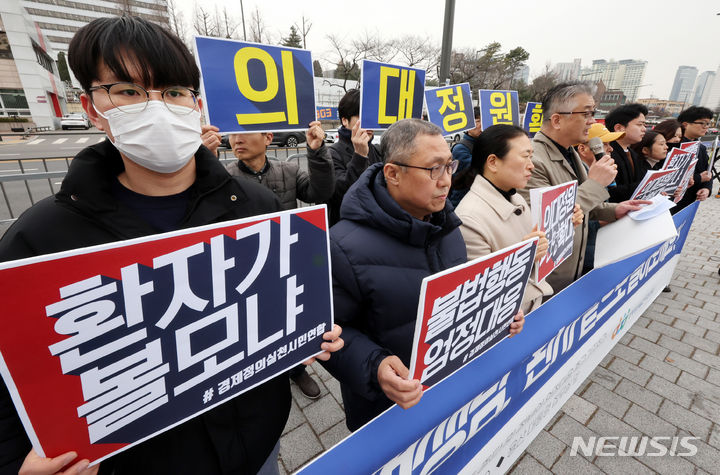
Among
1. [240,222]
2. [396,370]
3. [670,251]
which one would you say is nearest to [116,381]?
[240,222]

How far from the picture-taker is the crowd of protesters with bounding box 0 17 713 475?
3.11 ft

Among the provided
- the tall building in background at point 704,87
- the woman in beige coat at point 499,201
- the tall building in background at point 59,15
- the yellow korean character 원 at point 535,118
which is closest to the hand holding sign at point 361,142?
the woman in beige coat at point 499,201

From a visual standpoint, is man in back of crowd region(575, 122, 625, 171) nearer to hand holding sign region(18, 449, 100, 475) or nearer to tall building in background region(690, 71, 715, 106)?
hand holding sign region(18, 449, 100, 475)

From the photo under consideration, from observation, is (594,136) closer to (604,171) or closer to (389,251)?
(604,171)

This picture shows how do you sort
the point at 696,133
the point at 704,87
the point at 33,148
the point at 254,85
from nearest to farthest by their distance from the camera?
the point at 254,85 → the point at 696,133 → the point at 33,148 → the point at 704,87

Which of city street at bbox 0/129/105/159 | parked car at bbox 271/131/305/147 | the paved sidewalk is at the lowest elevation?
city street at bbox 0/129/105/159

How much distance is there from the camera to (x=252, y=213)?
1195 millimetres

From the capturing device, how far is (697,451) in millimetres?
2332

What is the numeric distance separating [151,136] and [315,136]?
4.48 feet

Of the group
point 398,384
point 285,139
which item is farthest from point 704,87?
point 398,384

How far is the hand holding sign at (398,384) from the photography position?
113 cm

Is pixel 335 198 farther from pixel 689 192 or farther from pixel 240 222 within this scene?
pixel 689 192

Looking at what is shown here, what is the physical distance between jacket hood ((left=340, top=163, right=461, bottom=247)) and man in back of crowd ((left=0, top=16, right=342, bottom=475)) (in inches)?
16.9

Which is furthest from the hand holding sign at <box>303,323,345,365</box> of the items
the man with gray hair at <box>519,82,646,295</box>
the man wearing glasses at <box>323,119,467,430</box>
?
the man with gray hair at <box>519,82,646,295</box>
